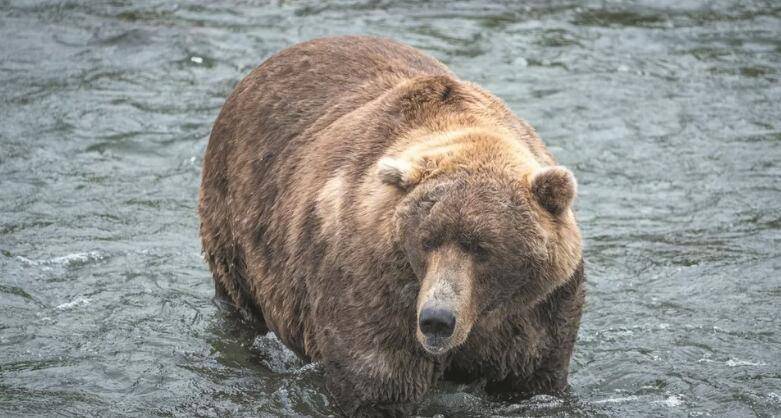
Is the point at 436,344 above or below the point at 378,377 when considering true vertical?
above

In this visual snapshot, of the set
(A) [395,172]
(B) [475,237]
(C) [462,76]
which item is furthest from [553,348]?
(C) [462,76]

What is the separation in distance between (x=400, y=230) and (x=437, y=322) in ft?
1.71

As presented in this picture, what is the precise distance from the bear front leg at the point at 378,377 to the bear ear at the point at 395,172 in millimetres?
776

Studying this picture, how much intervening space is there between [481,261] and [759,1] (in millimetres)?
10255

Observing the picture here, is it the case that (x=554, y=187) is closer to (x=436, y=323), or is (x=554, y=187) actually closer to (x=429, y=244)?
(x=429, y=244)

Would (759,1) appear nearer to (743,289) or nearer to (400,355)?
(743,289)

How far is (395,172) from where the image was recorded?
5562 mm

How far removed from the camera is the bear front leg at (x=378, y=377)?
229 inches

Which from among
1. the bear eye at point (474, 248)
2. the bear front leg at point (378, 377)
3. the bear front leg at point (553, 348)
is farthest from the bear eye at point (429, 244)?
the bear front leg at point (553, 348)

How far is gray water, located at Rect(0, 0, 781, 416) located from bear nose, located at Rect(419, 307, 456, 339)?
104cm

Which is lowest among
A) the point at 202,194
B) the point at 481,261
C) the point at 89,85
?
the point at 89,85

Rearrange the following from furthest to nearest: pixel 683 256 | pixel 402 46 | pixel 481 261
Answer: pixel 683 256, pixel 402 46, pixel 481 261

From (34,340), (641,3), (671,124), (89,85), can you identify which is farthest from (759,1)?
(34,340)

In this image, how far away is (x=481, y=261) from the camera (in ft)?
17.7
